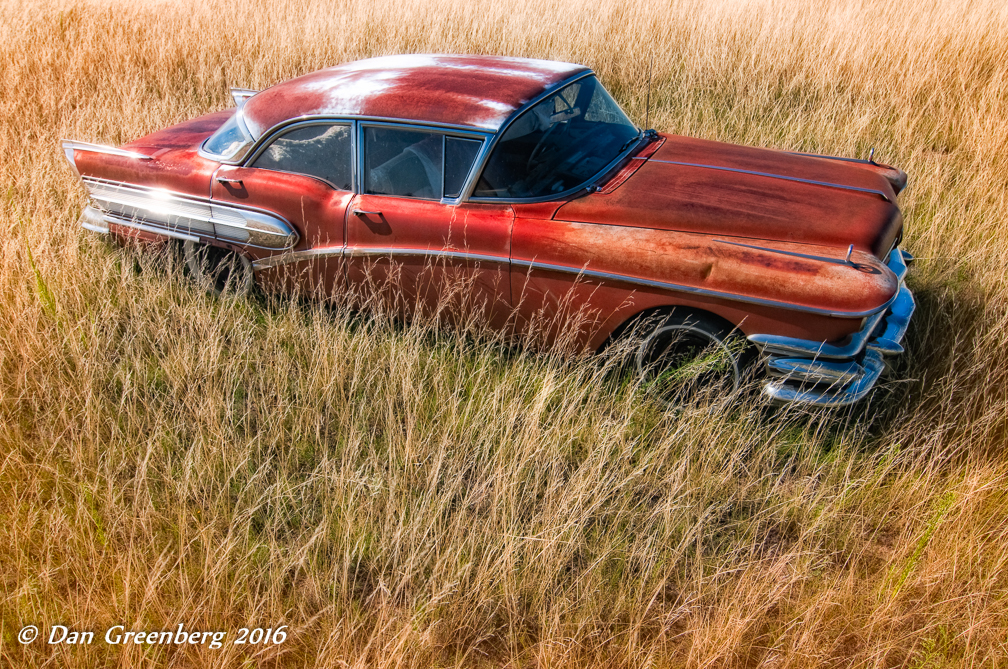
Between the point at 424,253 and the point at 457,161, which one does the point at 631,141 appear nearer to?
the point at 457,161

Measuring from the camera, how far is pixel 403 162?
3.37 m

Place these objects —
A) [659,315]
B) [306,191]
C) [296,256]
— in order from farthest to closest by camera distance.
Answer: [296,256] < [306,191] < [659,315]

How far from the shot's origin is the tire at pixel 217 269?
3.79m

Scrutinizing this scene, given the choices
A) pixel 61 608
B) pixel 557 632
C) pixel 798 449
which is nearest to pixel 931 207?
pixel 798 449

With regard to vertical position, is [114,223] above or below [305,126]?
below

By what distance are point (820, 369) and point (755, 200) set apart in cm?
88

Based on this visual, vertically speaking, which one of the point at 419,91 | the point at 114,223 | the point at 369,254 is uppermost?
the point at 419,91

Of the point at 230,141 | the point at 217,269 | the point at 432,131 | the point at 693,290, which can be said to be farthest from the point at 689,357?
the point at 230,141

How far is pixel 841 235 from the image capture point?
2926 mm

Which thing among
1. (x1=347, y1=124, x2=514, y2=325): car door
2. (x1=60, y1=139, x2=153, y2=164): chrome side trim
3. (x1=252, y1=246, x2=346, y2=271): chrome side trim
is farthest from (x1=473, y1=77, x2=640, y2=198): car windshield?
(x1=60, y1=139, x2=153, y2=164): chrome side trim

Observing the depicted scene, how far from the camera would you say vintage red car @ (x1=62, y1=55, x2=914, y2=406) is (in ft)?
9.23

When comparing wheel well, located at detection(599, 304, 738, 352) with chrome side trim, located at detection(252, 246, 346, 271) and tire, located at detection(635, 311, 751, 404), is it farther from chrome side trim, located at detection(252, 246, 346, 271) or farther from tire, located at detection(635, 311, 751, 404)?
chrome side trim, located at detection(252, 246, 346, 271)

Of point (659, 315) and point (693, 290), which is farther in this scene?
point (659, 315)

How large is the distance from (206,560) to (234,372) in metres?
1.08
